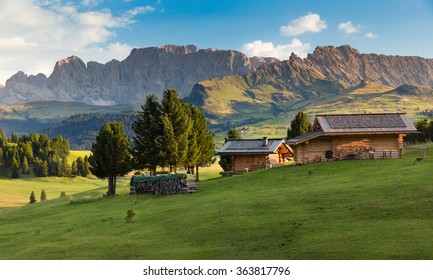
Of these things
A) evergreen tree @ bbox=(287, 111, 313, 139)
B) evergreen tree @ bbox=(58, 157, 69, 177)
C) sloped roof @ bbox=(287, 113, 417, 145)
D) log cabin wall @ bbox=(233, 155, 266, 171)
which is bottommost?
evergreen tree @ bbox=(58, 157, 69, 177)

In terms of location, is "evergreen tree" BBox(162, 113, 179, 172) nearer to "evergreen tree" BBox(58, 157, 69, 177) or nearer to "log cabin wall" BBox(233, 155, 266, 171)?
"log cabin wall" BBox(233, 155, 266, 171)

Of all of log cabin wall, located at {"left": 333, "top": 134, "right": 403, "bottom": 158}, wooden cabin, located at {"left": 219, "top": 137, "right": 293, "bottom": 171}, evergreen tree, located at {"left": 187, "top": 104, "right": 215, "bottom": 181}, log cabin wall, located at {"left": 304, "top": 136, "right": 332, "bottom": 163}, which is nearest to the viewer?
log cabin wall, located at {"left": 333, "top": 134, "right": 403, "bottom": 158}

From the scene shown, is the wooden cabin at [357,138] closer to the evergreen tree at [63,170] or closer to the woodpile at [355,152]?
the woodpile at [355,152]

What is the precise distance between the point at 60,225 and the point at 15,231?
423cm

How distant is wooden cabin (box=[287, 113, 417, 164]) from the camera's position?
56.2 meters

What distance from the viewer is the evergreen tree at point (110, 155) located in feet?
218

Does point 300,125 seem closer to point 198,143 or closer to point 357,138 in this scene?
point 198,143

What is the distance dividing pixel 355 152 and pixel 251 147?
74.3 ft

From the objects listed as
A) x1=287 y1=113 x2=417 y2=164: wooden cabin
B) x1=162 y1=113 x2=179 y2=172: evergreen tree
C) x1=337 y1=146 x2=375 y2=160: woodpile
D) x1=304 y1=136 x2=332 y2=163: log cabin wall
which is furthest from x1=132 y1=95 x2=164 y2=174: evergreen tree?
x1=337 y1=146 x2=375 y2=160: woodpile

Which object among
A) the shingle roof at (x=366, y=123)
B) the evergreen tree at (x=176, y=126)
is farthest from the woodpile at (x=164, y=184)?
the shingle roof at (x=366, y=123)

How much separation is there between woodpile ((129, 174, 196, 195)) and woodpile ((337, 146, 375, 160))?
1852cm

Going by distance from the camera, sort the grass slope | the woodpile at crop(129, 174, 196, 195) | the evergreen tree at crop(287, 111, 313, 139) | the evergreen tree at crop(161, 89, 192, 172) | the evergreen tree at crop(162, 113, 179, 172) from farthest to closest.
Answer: the evergreen tree at crop(287, 111, 313, 139)
the evergreen tree at crop(161, 89, 192, 172)
the evergreen tree at crop(162, 113, 179, 172)
the woodpile at crop(129, 174, 196, 195)
the grass slope

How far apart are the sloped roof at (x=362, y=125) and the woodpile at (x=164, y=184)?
1548cm
